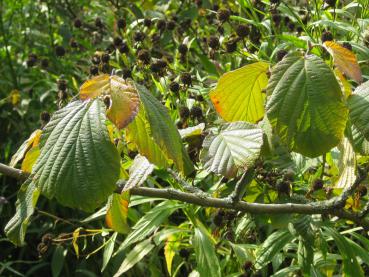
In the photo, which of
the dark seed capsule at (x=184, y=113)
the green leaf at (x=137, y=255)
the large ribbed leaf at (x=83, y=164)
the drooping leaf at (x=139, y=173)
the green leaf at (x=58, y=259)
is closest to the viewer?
the large ribbed leaf at (x=83, y=164)

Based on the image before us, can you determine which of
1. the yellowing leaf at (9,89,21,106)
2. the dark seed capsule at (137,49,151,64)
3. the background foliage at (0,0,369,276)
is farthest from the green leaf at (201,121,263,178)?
the yellowing leaf at (9,89,21,106)

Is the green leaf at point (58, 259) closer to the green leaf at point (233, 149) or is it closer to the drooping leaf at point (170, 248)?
the drooping leaf at point (170, 248)

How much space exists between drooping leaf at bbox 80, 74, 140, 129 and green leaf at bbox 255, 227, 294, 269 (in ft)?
4.08

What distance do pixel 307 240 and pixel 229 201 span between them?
73cm

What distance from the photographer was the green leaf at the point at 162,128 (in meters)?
1.06

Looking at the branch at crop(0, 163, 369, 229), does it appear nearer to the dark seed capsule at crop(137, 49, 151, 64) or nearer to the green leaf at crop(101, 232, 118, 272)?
the dark seed capsule at crop(137, 49, 151, 64)

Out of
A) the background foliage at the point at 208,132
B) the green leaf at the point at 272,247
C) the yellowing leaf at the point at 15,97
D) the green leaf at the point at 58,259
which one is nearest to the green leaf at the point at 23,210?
the background foliage at the point at 208,132

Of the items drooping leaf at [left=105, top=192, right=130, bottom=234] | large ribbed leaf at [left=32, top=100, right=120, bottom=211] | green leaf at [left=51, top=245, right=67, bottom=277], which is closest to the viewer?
large ribbed leaf at [left=32, top=100, right=120, bottom=211]

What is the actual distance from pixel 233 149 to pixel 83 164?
11.7 inches

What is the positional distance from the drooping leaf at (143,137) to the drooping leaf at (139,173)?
72 millimetres

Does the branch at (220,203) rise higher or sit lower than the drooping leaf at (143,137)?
lower

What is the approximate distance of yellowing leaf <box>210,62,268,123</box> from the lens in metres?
1.19

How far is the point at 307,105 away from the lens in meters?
1.02

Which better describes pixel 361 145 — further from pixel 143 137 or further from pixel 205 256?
pixel 205 256
